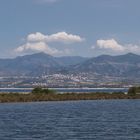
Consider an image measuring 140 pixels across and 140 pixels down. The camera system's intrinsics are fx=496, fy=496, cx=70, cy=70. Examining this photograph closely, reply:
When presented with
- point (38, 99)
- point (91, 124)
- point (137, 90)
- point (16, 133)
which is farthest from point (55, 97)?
point (16, 133)

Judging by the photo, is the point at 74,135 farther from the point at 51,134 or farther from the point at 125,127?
the point at 125,127

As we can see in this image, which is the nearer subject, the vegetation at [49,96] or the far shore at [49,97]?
the far shore at [49,97]

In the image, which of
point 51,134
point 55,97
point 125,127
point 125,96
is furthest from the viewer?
point 125,96

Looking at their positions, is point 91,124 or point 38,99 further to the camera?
point 38,99

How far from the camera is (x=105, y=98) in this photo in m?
166

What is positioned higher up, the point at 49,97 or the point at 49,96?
the point at 49,96

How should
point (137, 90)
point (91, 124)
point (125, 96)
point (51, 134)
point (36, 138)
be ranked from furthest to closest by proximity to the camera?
point (137, 90) → point (125, 96) → point (91, 124) → point (51, 134) → point (36, 138)

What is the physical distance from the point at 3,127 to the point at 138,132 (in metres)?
18.5

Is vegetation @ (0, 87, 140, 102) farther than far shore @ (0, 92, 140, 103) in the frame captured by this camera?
Yes

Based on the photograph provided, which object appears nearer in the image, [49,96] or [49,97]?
[49,97]

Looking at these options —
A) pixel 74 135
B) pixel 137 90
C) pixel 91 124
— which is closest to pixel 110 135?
pixel 74 135

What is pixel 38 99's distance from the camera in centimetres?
14962

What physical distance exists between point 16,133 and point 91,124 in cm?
1380

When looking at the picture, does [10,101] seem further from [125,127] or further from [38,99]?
[125,127]
